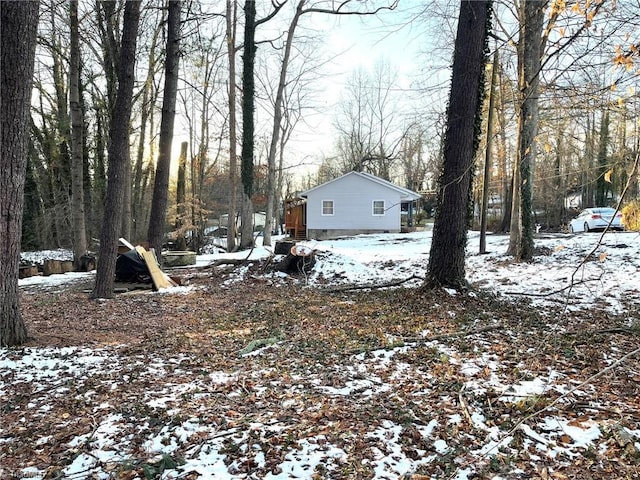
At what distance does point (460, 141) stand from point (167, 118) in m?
6.83

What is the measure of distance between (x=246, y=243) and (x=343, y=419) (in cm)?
1572

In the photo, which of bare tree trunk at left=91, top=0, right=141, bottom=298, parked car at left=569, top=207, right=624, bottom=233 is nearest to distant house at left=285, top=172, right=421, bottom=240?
parked car at left=569, top=207, right=624, bottom=233

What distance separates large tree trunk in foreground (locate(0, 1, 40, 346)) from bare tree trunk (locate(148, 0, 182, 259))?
5.77 m

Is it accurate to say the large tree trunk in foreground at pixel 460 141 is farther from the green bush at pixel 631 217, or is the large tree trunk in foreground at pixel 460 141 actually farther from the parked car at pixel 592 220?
the parked car at pixel 592 220

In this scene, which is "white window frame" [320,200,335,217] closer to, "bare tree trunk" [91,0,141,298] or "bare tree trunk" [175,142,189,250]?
"bare tree trunk" [175,142,189,250]

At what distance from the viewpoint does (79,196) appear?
1211cm

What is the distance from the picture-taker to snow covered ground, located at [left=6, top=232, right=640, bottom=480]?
2319 millimetres

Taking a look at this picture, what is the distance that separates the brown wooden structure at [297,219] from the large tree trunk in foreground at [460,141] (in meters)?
21.8

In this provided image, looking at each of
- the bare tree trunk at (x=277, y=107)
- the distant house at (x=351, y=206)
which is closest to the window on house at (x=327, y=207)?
the distant house at (x=351, y=206)

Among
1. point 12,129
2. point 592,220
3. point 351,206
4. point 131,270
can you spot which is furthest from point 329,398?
point 351,206

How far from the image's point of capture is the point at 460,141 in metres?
6.51

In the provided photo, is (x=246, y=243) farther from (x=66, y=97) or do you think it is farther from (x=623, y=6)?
(x=623, y=6)

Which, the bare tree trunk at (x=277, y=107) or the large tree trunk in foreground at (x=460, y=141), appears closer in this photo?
the large tree trunk in foreground at (x=460, y=141)

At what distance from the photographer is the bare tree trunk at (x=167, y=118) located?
9883 millimetres
